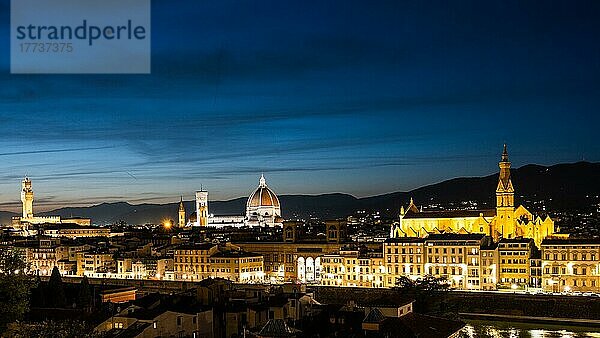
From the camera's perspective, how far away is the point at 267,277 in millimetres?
44062

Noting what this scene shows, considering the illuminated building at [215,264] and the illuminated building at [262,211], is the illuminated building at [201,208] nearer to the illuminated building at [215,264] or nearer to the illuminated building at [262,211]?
the illuminated building at [262,211]

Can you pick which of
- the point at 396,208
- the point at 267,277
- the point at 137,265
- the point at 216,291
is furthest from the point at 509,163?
the point at 396,208

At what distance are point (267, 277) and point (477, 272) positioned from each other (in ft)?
39.9

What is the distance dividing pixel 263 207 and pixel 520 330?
54.7m

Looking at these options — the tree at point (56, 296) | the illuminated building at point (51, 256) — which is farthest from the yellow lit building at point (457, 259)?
the illuminated building at point (51, 256)

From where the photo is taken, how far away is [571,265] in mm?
33625

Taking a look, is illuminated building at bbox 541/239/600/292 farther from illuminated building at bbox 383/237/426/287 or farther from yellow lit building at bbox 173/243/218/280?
yellow lit building at bbox 173/243/218/280

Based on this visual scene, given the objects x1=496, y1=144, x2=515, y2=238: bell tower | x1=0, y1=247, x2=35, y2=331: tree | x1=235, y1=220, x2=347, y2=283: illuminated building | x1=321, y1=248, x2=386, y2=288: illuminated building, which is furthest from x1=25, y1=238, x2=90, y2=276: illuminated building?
x1=0, y1=247, x2=35, y2=331: tree

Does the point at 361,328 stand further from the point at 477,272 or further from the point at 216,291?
the point at 477,272

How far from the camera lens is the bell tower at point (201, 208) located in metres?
86.6

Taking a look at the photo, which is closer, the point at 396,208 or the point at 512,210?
the point at 512,210

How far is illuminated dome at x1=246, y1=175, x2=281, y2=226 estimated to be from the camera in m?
79.6

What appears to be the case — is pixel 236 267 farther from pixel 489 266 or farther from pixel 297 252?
pixel 489 266

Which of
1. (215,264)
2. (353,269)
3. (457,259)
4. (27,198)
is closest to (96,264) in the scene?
(215,264)
